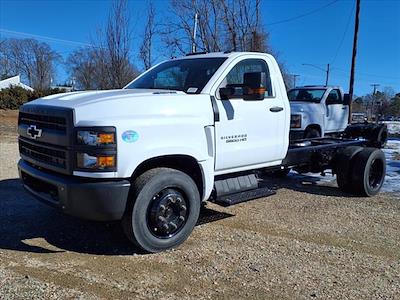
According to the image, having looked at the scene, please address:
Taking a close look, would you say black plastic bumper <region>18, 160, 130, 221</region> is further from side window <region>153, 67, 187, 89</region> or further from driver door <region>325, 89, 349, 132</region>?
driver door <region>325, 89, 349, 132</region>

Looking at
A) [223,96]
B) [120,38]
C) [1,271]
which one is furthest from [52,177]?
[120,38]

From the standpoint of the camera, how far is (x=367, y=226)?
5844mm

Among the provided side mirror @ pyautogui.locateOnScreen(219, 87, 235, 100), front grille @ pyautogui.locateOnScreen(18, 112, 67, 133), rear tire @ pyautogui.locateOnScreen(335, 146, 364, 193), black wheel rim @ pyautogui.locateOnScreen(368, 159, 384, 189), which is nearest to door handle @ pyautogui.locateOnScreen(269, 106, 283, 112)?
side mirror @ pyautogui.locateOnScreen(219, 87, 235, 100)

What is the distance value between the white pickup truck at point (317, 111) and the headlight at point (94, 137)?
26.4ft

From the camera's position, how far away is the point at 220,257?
451cm

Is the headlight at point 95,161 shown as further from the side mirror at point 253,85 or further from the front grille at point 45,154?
the side mirror at point 253,85

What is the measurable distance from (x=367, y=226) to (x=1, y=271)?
4.56 m

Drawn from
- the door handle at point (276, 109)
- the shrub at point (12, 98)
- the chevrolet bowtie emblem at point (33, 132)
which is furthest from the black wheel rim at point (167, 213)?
the shrub at point (12, 98)

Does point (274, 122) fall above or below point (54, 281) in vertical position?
above

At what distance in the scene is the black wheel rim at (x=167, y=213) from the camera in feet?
14.6

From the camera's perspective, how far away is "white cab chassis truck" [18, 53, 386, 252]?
403cm

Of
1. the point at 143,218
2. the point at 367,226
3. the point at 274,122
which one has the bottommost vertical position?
the point at 367,226

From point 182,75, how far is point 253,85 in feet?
3.19

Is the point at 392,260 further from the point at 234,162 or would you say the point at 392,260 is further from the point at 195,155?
the point at 195,155
